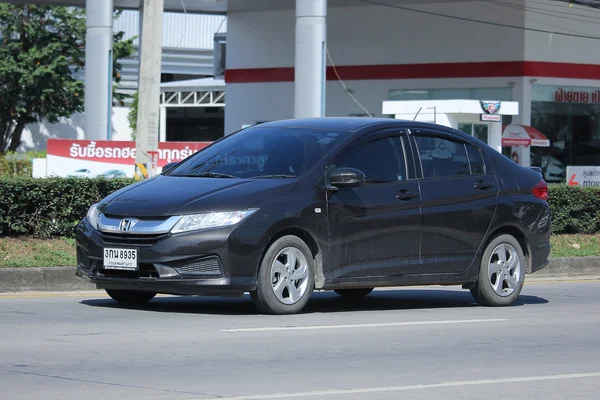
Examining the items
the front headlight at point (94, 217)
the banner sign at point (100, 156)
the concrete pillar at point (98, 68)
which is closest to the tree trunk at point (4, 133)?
the concrete pillar at point (98, 68)

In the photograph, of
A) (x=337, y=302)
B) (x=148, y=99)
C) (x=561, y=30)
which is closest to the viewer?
(x=337, y=302)

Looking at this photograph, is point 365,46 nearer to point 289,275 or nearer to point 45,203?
point 45,203

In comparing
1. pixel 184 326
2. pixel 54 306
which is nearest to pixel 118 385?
pixel 184 326

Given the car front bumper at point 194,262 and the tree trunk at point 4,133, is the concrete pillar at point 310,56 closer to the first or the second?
the car front bumper at point 194,262

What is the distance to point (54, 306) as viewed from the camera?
34.5 feet

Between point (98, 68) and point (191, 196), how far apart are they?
2085 centimetres

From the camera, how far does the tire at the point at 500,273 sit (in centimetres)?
1132

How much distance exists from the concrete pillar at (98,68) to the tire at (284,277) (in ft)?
67.8

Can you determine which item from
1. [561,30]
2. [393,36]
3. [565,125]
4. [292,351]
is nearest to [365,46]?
[393,36]

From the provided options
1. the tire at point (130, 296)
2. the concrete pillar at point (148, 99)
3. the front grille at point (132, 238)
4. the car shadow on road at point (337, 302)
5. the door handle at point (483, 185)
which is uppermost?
the concrete pillar at point (148, 99)

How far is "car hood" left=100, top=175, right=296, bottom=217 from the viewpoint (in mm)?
9281

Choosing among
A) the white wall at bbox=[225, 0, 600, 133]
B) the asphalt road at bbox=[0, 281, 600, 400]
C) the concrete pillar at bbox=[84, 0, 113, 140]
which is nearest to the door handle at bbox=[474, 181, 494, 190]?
the asphalt road at bbox=[0, 281, 600, 400]

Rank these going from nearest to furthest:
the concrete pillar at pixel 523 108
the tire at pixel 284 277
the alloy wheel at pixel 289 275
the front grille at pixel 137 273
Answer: the front grille at pixel 137 273
the tire at pixel 284 277
the alloy wheel at pixel 289 275
the concrete pillar at pixel 523 108

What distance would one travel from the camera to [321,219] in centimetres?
988
